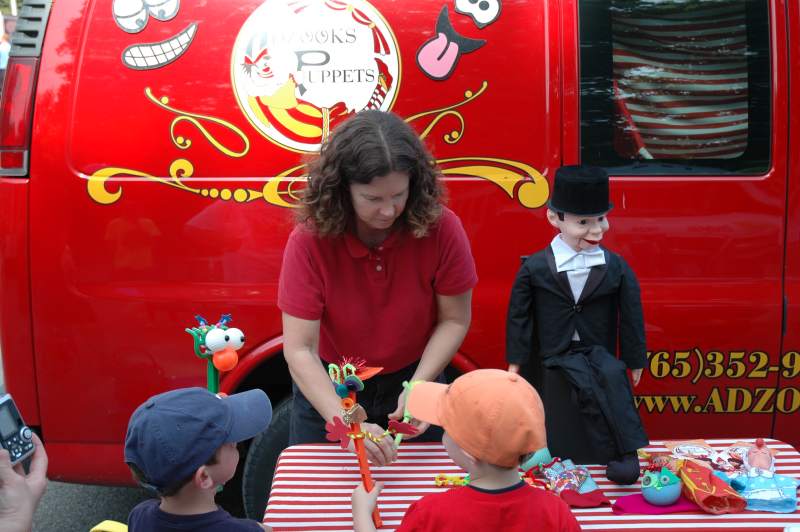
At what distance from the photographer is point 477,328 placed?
3.30m

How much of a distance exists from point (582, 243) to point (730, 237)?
2.74 ft

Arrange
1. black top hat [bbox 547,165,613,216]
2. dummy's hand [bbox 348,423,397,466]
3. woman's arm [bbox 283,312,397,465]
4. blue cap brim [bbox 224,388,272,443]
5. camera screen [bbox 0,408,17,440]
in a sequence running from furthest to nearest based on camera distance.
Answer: black top hat [bbox 547,165,613,216], woman's arm [bbox 283,312,397,465], dummy's hand [bbox 348,423,397,466], blue cap brim [bbox 224,388,272,443], camera screen [bbox 0,408,17,440]

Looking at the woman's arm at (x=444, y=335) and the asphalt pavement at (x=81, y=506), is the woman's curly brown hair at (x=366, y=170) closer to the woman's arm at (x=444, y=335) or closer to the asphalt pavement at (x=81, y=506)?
the woman's arm at (x=444, y=335)

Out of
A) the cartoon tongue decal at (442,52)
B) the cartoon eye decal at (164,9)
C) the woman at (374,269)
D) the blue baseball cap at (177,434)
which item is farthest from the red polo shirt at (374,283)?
the cartoon eye decal at (164,9)

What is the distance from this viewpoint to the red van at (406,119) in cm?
319

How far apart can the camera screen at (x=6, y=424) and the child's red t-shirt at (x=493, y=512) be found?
2.67ft

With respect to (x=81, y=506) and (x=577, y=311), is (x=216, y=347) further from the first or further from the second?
(x=81, y=506)

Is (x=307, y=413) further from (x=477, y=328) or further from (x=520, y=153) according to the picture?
(x=520, y=153)

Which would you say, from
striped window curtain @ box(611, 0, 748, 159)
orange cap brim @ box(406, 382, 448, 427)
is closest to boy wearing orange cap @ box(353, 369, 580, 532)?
orange cap brim @ box(406, 382, 448, 427)

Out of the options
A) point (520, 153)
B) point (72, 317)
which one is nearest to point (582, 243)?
point (520, 153)

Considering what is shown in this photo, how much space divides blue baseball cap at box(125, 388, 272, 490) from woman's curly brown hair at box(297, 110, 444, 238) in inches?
28.5

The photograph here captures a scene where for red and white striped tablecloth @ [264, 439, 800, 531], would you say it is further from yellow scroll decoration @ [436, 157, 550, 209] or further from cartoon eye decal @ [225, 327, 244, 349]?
yellow scroll decoration @ [436, 157, 550, 209]

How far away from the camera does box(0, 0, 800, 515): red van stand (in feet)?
10.5

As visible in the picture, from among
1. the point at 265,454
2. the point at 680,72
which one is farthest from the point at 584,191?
the point at 265,454
